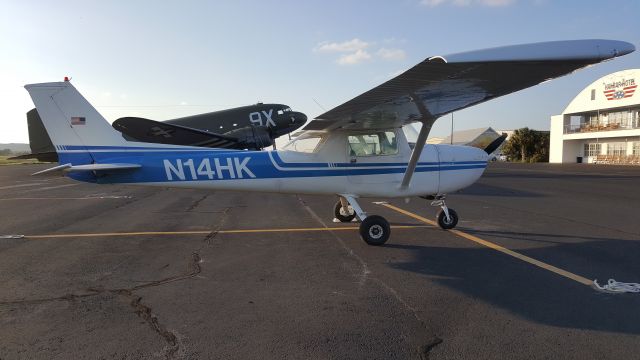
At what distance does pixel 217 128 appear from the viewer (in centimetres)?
1698

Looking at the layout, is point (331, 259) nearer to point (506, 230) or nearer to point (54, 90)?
point (506, 230)

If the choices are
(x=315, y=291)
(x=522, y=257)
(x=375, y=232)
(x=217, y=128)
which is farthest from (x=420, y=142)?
(x=217, y=128)

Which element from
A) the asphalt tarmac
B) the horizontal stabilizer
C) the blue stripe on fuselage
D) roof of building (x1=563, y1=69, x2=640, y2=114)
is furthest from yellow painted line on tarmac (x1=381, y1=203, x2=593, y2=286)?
roof of building (x1=563, y1=69, x2=640, y2=114)

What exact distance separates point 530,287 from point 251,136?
13.5m

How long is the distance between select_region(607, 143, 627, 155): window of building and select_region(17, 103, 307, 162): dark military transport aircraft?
49.6 meters

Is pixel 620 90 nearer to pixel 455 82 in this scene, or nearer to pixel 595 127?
pixel 595 127

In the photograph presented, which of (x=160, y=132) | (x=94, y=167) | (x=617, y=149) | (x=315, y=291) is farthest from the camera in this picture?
(x=617, y=149)

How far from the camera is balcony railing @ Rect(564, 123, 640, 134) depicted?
165ft

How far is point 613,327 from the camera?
371cm

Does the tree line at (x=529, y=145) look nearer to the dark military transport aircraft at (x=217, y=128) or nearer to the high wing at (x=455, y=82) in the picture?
the dark military transport aircraft at (x=217, y=128)

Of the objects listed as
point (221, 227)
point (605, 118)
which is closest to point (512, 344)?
point (221, 227)

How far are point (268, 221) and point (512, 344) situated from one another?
22.8 feet

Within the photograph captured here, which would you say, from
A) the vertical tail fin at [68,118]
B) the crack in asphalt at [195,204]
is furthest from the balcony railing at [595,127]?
the vertical tail fin at [68,118]

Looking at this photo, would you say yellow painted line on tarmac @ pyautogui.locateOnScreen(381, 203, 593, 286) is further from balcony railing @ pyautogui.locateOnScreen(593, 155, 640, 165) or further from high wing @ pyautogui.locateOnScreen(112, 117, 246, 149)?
balcony railing @ pyautogui.locateOnScreen(593, 155, 640, 165)
